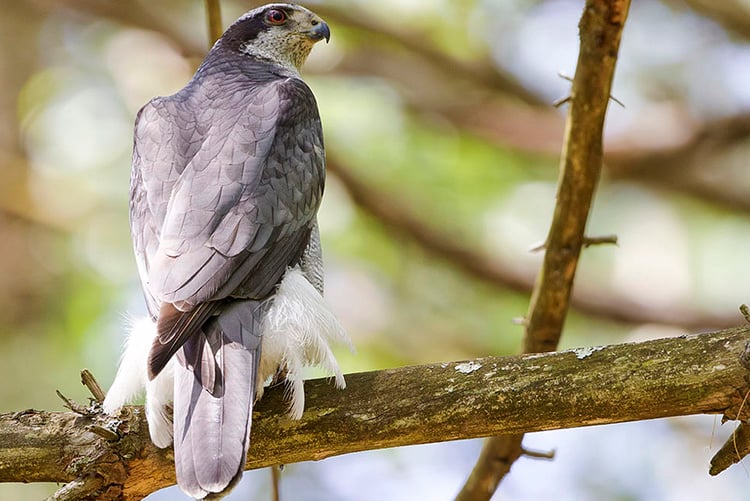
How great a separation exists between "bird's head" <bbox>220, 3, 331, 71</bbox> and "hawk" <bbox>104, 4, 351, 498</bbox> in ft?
2.28

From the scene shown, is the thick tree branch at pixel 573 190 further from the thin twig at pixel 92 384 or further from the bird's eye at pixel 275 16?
the thin twig at pixel 92 384

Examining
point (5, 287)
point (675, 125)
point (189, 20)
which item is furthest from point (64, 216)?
point (675, 125)

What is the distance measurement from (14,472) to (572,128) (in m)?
2.81

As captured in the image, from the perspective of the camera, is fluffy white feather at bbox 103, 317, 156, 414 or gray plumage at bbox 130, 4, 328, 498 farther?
fluffy white feather at bbox 103, 317, 156, 414

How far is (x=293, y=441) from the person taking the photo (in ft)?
11.5

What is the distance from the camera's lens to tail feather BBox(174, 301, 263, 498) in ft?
10.3

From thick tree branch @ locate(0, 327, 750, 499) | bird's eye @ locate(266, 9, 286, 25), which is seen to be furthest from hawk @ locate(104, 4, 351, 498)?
bird's eye @ locate(266, 9, 286, 25)

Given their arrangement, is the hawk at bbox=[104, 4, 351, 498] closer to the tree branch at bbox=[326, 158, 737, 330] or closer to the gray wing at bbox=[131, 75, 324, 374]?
the gray wing at bbox=[131, 75, 324, 374]

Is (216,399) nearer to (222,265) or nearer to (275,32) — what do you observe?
(222,265)

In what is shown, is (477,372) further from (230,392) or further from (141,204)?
(141,204)

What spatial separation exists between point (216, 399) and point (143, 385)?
58 centimetres

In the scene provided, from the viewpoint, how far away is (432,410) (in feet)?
11.1

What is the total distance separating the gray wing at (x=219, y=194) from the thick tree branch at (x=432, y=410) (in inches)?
19.6

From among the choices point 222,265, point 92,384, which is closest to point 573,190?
point 222,265
